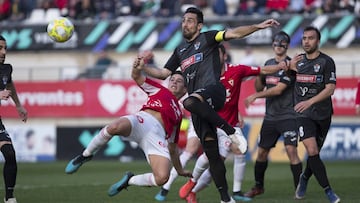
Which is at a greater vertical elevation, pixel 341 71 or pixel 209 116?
pixel 209 116

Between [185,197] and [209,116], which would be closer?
[209,116]

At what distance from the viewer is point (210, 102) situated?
42.1ft

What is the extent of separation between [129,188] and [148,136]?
4661 mm

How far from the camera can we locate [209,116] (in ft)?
41.4

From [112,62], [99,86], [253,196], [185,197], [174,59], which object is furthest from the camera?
[112,62]

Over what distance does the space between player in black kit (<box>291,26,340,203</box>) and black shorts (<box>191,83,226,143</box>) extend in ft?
5.24

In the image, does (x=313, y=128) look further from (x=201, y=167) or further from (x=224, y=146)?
(x=201, y=167)

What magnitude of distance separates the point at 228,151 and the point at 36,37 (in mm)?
20346

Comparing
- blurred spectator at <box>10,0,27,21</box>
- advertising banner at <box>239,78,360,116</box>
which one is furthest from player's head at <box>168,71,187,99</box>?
blurred spectator at <box>10,0,27,21</box>

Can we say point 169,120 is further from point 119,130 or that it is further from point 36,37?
point 36,37

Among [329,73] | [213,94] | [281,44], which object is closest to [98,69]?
[281,44]

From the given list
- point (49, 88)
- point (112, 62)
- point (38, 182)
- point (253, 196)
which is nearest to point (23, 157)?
point (49, 88)

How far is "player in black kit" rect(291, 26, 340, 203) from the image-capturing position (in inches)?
551

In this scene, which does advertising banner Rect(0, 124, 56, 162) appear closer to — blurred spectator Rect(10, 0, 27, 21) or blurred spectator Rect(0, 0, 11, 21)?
blurred spectator Rect(10, 0, 27, 21)
